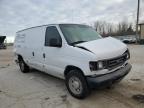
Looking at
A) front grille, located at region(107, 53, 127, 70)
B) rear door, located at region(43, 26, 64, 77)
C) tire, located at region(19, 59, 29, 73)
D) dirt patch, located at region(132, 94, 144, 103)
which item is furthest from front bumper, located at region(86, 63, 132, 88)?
tire, located at region(19, 59, 29, 73)

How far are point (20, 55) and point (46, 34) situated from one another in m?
2.89

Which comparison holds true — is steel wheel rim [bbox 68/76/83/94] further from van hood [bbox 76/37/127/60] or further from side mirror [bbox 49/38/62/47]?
side mirror [bbox 49/38/62/47]

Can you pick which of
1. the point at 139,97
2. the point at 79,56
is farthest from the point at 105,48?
the point at 139,97

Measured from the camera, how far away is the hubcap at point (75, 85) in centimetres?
488

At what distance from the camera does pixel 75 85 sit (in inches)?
197

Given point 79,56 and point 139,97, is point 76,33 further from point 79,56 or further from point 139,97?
point 139,97

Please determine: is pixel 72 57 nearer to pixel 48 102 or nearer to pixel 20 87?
pixel 48 102

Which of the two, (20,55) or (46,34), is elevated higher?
(46,34)

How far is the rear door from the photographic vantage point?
544cm

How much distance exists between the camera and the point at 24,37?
8.05 meters

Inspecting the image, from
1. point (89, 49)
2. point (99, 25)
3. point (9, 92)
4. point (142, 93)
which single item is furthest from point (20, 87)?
point (99, 25)

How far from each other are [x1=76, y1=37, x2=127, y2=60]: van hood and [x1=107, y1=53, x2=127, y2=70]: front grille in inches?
4.4

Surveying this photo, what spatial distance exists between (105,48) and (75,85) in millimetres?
1290

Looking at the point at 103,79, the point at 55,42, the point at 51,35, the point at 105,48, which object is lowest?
the point at 103,79
